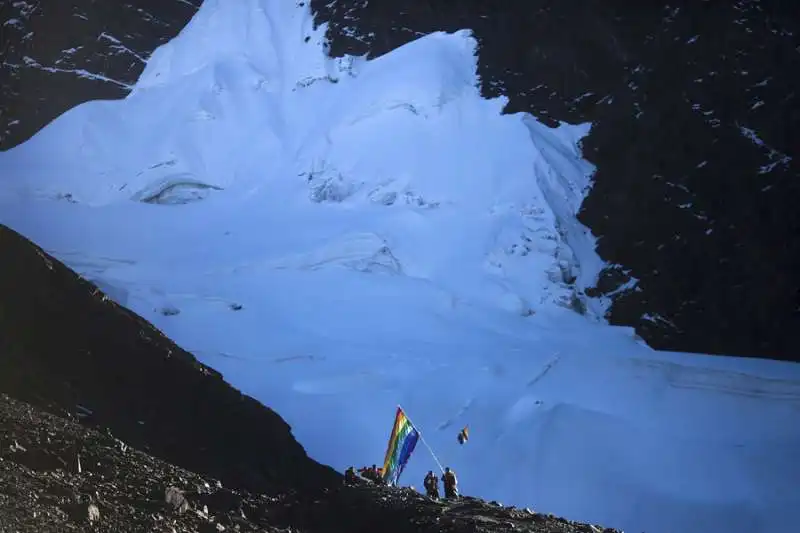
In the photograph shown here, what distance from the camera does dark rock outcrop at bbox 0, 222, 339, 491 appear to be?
1295 centimetres

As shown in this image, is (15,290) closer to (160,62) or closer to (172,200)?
(172,200)

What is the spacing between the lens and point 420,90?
113 feet

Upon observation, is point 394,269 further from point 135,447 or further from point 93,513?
point 93,513

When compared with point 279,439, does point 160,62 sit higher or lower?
higher

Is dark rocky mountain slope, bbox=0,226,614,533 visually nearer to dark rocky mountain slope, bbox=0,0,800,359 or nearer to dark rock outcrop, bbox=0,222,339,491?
dark rock outcrop, bbox=0,222,339,491

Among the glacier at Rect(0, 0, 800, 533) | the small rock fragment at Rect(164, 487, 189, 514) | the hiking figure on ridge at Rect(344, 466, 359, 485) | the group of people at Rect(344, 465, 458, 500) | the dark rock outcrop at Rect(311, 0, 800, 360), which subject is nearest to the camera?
the small rock fragment at Rect(164, 487, 189, 514)

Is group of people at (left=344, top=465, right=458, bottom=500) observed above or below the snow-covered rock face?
below

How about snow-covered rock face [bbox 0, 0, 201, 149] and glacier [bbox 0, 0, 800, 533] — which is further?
snow-covered rock face [bbox 0, 0, 201, 149]

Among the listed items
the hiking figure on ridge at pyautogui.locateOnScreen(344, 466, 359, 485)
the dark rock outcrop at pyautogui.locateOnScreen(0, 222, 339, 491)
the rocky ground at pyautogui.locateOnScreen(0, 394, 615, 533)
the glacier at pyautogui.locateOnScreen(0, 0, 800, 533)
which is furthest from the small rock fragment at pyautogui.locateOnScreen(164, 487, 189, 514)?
the glacier at pyautogui.locateOnScreen(0, 0, 800, 533)

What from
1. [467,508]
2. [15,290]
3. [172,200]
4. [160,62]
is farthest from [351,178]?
[467,508]

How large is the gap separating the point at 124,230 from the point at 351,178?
8.61 metres

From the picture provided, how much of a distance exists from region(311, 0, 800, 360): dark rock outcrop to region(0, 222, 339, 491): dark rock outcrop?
18.0 m

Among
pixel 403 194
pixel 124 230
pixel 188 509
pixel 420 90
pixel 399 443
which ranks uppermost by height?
pixel 420 90

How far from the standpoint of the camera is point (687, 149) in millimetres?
31312
